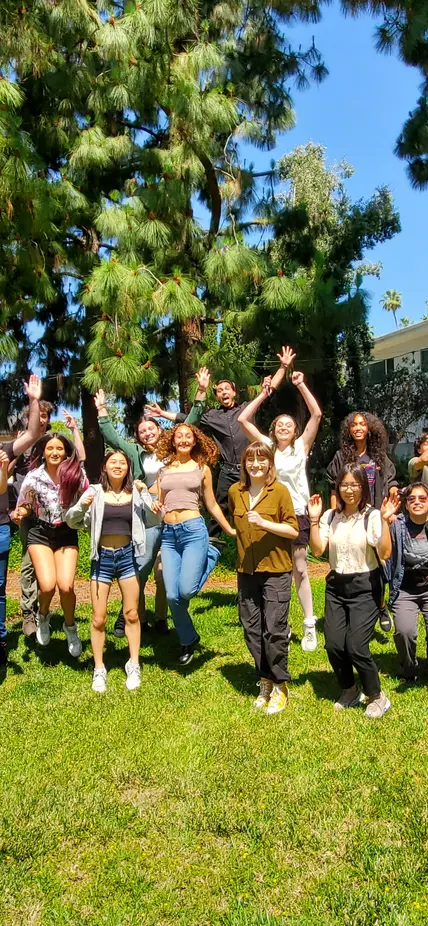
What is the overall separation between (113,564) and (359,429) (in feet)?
6.65

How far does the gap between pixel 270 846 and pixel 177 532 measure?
93.2 inches

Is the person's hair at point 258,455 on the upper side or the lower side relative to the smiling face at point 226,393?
lower

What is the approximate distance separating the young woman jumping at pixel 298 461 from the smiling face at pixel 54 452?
1.27 m

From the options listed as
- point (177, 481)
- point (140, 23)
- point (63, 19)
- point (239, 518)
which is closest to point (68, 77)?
point (63, 19)

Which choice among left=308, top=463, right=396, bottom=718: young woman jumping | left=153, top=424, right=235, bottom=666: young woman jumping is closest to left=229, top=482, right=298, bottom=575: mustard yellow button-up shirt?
left=308, top=463, right=396, bottom=718: young woman jumping

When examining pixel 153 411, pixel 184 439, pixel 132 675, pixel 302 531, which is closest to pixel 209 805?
pixel 132 675

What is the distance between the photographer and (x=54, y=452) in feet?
16.5

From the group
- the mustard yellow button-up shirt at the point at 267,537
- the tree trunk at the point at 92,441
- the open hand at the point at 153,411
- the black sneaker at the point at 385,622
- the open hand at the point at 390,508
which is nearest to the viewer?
the open hand at the point at 390,508

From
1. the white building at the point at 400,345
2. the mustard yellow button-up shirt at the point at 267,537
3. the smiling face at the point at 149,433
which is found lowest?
the mustard yellow button-up shirt at the point at 267,537

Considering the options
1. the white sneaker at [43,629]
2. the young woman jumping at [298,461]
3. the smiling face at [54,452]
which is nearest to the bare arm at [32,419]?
the smiling face at [54,452]

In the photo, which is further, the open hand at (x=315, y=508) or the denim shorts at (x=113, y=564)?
the denim shorts at (x=113, y=564)

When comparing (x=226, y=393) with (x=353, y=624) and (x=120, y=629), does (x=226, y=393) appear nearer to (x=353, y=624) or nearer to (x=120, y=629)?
(x=120, y=629)

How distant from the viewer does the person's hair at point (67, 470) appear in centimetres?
494

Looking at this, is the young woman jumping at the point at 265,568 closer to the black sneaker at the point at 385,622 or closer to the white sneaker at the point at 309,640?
the white sneaker at the point at 309,640
